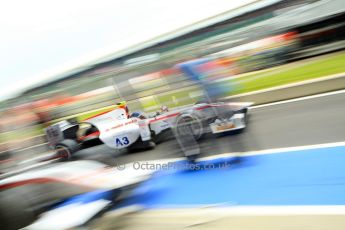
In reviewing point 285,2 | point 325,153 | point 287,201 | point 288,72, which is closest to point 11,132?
point 287,201

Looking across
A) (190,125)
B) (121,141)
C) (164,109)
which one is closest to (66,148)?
(121,141)

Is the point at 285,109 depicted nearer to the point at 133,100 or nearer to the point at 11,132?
the point at 133,100

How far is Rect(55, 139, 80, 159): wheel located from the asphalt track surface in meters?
0.10

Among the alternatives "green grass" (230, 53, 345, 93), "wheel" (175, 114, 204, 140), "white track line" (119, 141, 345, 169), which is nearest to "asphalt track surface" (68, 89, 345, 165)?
"white track line" (119, 141, 345, 169)

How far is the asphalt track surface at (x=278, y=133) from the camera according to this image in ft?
15.0

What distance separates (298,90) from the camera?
793cm

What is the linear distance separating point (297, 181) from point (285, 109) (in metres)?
3.46

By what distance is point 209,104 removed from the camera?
4.25m

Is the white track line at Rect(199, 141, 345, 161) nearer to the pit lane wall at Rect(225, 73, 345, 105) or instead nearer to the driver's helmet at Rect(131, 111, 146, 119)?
the driver's helmet at Rect(131, 111, 146, 119)

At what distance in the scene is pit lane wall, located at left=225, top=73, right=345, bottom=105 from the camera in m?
7.55

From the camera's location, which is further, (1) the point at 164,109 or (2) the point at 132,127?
(2) the point at 132,127

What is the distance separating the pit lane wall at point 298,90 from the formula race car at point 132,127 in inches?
120

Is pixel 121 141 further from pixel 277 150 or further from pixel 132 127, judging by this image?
pixel 277 150

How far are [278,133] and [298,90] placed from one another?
255cm
